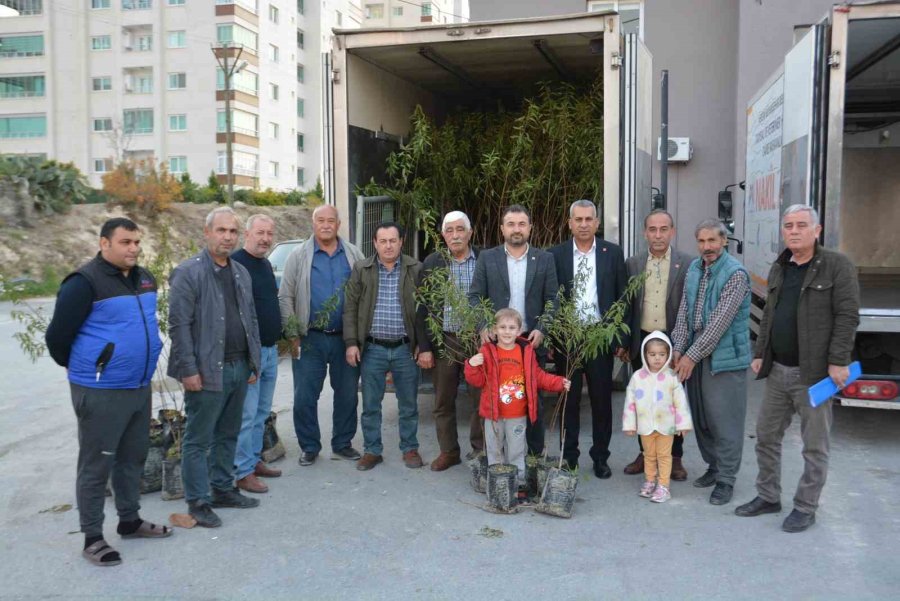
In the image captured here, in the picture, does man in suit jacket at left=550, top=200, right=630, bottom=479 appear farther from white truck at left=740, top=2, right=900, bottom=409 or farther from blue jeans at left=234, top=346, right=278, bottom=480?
blue jeans at left=234, top=346, right=278, bottom=480

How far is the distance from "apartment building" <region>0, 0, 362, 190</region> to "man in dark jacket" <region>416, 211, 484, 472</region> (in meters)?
42.1

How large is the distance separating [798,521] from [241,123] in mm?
45834

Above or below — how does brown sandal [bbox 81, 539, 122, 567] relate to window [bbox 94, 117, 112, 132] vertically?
below

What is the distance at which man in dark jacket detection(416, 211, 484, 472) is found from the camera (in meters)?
5.72

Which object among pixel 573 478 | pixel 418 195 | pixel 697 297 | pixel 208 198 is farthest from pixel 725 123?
pixel 208 198

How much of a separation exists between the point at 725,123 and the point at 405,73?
761cm

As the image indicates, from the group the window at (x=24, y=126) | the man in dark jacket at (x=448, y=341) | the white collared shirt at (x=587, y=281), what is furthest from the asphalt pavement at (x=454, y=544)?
the window at (x=24, y=126)

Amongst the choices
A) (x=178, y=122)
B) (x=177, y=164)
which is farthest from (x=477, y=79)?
(x=178, y=122)

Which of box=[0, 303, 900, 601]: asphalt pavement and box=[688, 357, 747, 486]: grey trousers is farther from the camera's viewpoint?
box=[688, 357, 747, 486]: grey trousers

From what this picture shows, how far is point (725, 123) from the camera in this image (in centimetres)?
1345

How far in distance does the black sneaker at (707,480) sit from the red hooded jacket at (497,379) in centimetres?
122

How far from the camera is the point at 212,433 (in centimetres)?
488

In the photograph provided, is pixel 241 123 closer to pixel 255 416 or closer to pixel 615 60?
pixel 615 60

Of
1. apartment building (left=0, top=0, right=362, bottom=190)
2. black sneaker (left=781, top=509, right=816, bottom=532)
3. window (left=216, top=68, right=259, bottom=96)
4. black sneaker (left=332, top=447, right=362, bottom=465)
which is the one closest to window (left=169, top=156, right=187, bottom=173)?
apartment building (left=0, top=0, right=362, bottom=190)
